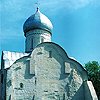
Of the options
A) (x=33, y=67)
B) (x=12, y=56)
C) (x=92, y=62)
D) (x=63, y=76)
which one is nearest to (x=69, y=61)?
(x=63, y=76)

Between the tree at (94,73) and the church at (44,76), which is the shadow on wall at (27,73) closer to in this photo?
the church at (44,76)

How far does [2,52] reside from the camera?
17.6 m

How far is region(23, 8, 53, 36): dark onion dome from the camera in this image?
64.6ft

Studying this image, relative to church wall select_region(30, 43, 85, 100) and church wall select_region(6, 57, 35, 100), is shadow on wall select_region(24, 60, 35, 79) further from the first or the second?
church wall select_region(30, 43, 85, 100)

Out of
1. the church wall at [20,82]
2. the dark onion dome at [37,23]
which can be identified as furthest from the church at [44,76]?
the dark onion dome at [37,23]

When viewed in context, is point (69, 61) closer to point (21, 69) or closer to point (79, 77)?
point (79, 77)

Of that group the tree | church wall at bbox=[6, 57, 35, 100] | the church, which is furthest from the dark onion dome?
the tree

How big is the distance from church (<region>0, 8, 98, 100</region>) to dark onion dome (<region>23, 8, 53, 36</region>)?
2.45 meters

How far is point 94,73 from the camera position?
21859 mm

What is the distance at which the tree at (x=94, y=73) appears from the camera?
21266 millimetres

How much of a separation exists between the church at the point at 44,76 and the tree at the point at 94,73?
4019 millimetres

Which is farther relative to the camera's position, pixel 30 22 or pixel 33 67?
pixel 30 22

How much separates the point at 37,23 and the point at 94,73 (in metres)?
6.13

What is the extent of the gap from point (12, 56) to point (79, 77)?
4.41 metres
